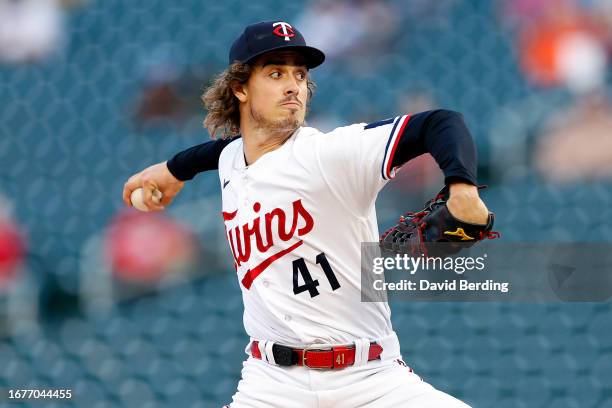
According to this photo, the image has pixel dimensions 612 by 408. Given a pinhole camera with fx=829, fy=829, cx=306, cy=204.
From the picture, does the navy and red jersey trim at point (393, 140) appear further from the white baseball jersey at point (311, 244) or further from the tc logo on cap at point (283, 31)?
the tc logo on cap at point (283, 31)

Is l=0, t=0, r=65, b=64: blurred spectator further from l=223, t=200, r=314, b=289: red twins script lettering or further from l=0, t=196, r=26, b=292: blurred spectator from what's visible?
l=223, t=200, r=314, b=289: red twins script lettering

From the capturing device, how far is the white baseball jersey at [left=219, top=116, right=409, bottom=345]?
5.82 feet

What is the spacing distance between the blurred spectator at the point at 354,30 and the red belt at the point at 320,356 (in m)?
2.41

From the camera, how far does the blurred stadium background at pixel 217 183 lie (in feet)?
12.0

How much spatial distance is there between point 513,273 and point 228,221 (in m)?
1.86

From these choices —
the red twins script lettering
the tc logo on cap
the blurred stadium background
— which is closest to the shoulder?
the red twins script lettering

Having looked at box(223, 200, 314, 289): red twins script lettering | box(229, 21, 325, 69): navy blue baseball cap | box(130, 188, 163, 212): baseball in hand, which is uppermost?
box(229, 21, 325, 69): navy blue baseball cap

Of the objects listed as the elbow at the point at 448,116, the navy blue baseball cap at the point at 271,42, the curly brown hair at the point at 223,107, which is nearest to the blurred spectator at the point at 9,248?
the curly brown hair at the point at 223,107

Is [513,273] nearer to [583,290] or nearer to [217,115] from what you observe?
[583,290]

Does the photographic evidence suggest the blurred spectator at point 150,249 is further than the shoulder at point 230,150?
Yes

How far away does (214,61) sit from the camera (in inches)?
163

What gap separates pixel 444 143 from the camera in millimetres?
1407

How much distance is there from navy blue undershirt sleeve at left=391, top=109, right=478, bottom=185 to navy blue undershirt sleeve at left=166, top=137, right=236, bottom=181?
0.78 meters

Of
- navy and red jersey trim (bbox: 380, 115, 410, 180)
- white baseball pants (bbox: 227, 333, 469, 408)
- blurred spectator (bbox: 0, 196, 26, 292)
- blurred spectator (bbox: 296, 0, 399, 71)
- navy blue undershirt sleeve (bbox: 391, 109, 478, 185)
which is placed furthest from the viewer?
blurred spectator (bbox: 296, 0, 399, 71)
